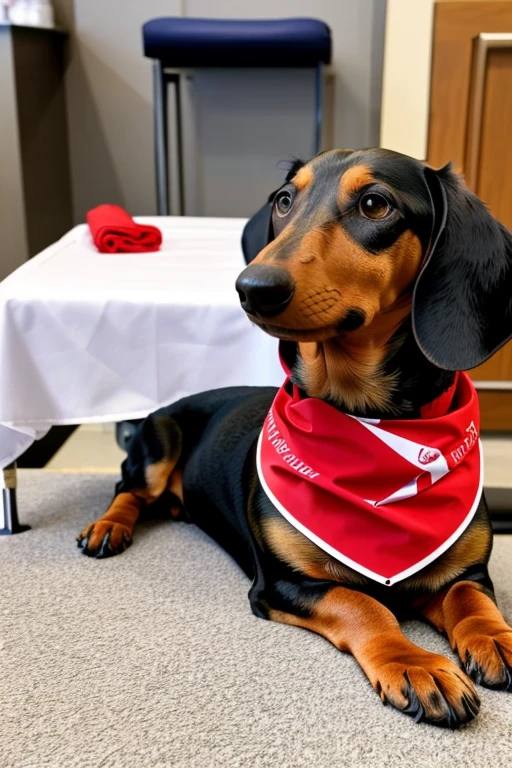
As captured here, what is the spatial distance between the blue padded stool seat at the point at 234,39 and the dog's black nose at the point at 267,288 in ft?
8.06

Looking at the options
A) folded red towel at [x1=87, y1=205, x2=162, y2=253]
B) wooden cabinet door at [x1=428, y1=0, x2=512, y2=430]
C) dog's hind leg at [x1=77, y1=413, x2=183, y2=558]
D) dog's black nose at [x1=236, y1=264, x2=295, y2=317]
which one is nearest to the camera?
dog's black nose at [x1=236, y1=264, x2=295, y2=317]

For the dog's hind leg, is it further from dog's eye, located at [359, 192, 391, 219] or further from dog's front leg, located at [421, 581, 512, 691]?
dog's eye, located at [359, 192, 391, 219]

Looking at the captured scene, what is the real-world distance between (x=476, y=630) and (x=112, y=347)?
1.07m

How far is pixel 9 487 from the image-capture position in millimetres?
1907

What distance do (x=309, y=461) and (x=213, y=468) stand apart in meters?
0.41

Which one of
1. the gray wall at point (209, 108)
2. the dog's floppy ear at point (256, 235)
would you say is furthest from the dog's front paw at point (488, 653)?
the gray wall at point (209, 108)

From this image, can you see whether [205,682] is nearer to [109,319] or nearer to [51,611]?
[51,611]

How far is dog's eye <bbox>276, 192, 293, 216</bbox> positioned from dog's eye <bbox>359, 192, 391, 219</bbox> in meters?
0.16

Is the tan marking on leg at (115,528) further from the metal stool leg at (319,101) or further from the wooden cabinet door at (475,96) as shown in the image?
the metal stool leg at (319,101)

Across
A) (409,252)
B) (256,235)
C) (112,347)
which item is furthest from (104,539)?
(409,252)

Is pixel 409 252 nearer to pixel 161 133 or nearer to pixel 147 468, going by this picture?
pixel 147 468

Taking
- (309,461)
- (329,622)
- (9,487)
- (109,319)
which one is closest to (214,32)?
(109,319)

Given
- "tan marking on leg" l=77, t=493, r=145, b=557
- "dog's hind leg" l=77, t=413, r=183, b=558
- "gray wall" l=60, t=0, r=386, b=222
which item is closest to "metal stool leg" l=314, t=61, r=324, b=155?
"gray wall" l=60, t=0, r=386, b=222

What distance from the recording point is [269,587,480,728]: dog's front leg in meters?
1.12
